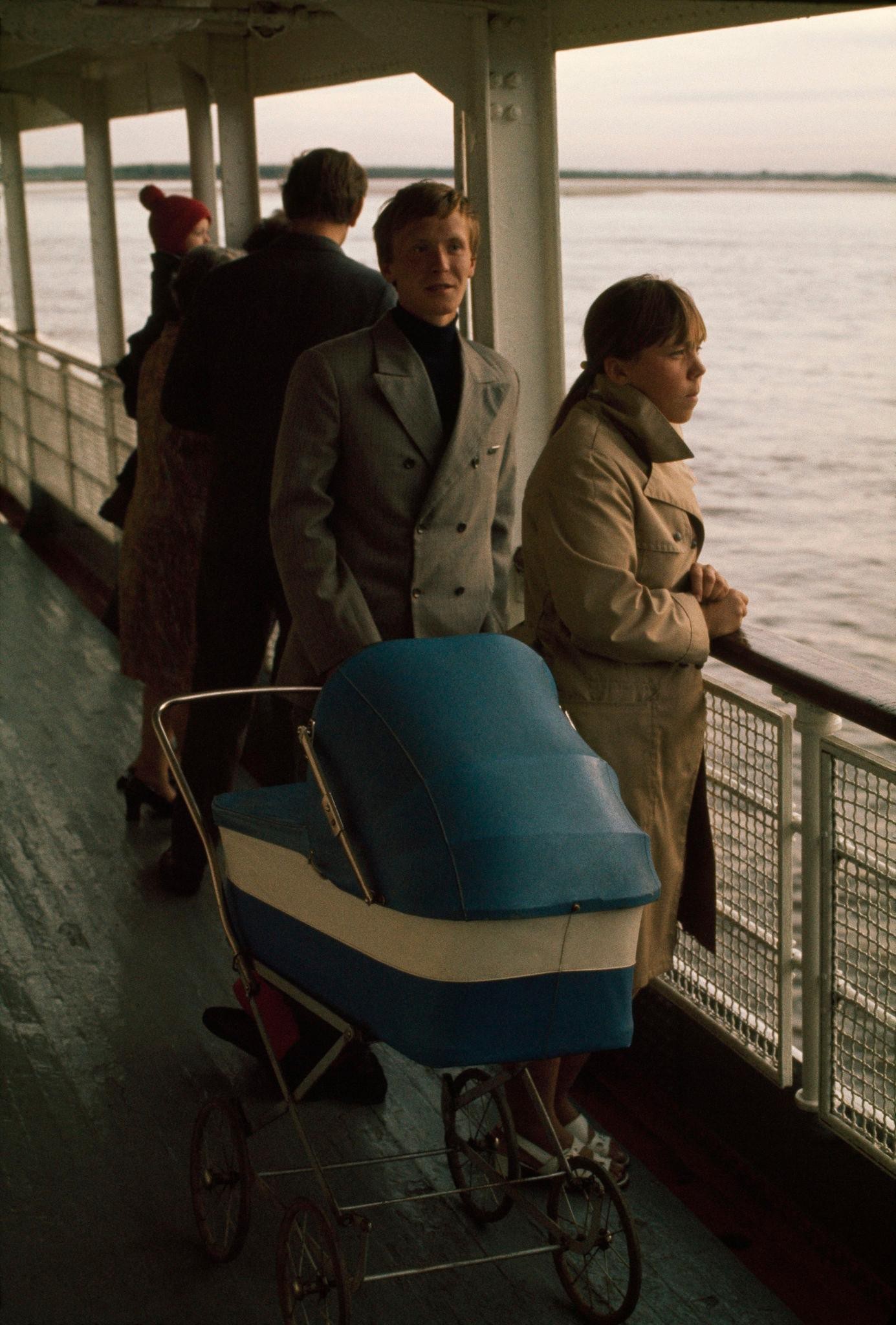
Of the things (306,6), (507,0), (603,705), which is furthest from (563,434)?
(306,6)

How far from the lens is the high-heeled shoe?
12.4 feet

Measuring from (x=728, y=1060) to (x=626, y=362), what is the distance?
1.20 m

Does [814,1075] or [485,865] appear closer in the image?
[485,865]

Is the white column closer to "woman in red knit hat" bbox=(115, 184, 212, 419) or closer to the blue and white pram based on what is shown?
the blue and white pram

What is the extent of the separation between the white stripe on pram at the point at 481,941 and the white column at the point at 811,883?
0.69 m

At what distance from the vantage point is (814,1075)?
2.19 m

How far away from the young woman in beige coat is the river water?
33.6 metres

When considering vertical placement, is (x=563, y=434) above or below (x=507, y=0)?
below

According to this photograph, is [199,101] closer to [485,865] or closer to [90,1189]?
[90,1189]

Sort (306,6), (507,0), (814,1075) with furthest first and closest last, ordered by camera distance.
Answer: (306,6) → (507,0) → (814,1075)

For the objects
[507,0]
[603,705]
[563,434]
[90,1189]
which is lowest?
[90,1189]

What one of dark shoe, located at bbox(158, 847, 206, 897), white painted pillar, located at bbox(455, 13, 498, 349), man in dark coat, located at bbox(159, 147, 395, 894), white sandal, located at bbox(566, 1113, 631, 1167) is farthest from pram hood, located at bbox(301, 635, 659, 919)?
dark shoe, located at bbox(158, 847, 206, 897)

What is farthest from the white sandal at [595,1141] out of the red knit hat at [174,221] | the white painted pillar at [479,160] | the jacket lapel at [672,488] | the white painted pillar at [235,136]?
the white painted pillar at [235,136]

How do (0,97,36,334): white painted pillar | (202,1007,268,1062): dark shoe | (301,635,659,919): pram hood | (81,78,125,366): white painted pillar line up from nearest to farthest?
1. (301,635,659,919): pram hood
2. (202,1007,268,1062): dark shoe
3. (81,78,125,366): white painted pillar
4. (0,97,36,334): white painted pillar
